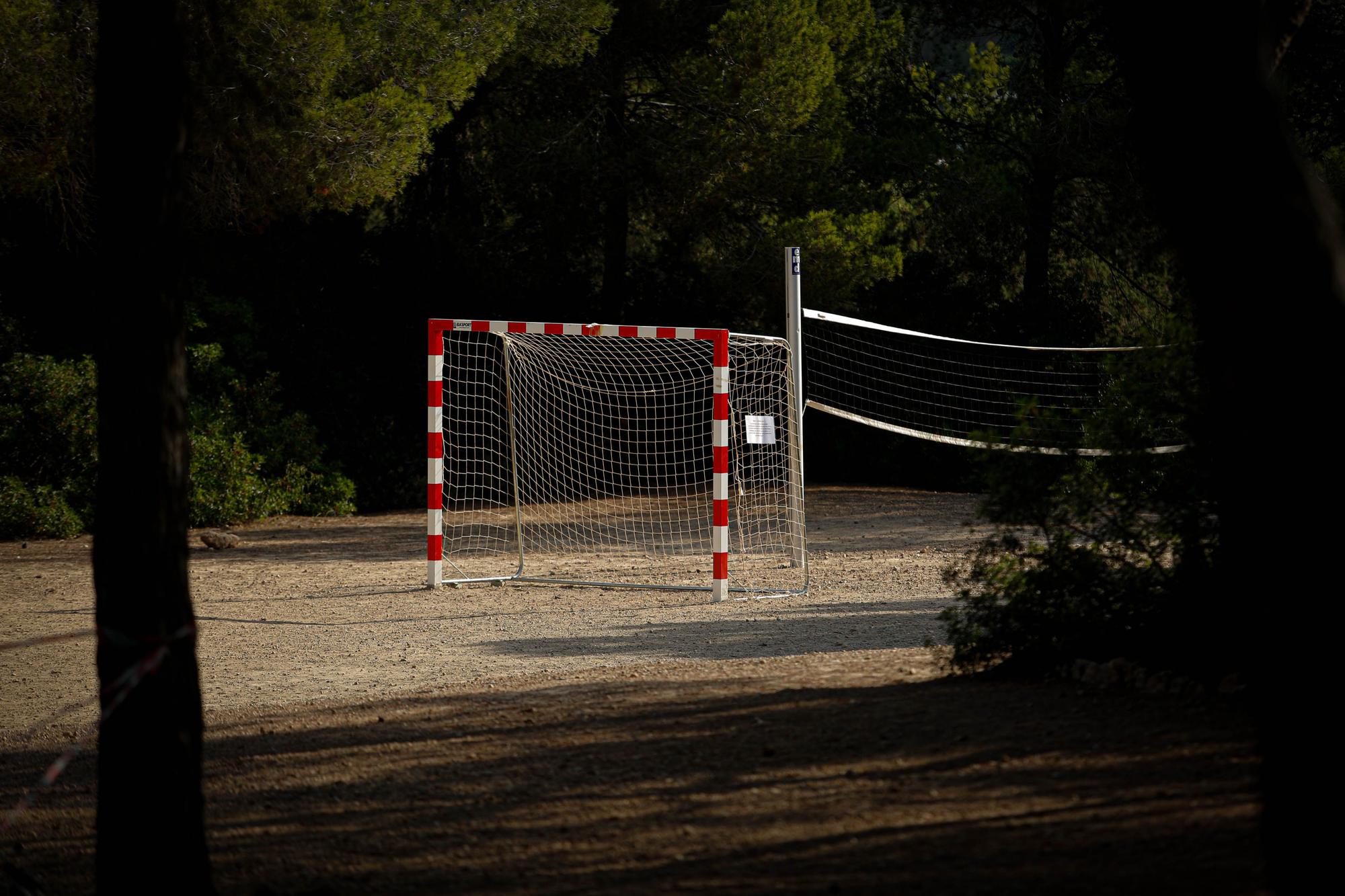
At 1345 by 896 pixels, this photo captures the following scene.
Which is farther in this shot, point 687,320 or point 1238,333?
point 687,320

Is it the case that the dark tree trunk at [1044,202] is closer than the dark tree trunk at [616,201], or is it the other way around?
the dark tree trunk at [616,201]

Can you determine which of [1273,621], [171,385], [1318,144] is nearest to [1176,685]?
[1273,621]

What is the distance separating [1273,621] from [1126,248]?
17.5 m

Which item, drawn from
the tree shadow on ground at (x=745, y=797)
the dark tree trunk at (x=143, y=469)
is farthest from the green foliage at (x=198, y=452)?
the dark tree trunk at (x=143, y=469)

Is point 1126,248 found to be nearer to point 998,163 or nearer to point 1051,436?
point 998,163

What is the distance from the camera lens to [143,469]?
3633 millimetres

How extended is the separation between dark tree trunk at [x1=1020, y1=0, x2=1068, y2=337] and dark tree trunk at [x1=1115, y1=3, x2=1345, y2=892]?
1679cm

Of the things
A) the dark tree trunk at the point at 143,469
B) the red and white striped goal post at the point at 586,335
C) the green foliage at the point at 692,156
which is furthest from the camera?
the green foliage at the point at 692,156

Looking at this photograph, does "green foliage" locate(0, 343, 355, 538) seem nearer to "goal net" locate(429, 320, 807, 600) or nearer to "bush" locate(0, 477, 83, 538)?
"bush" locate(0, 477, 83, 538)

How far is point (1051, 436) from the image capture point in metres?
5.80

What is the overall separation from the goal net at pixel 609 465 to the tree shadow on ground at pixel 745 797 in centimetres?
469

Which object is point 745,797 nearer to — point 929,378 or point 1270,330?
point 1270,330

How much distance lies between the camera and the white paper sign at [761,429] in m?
10.6

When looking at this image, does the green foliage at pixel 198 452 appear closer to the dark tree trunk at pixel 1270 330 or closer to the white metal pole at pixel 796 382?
the white metal pole at pixel 796 382
